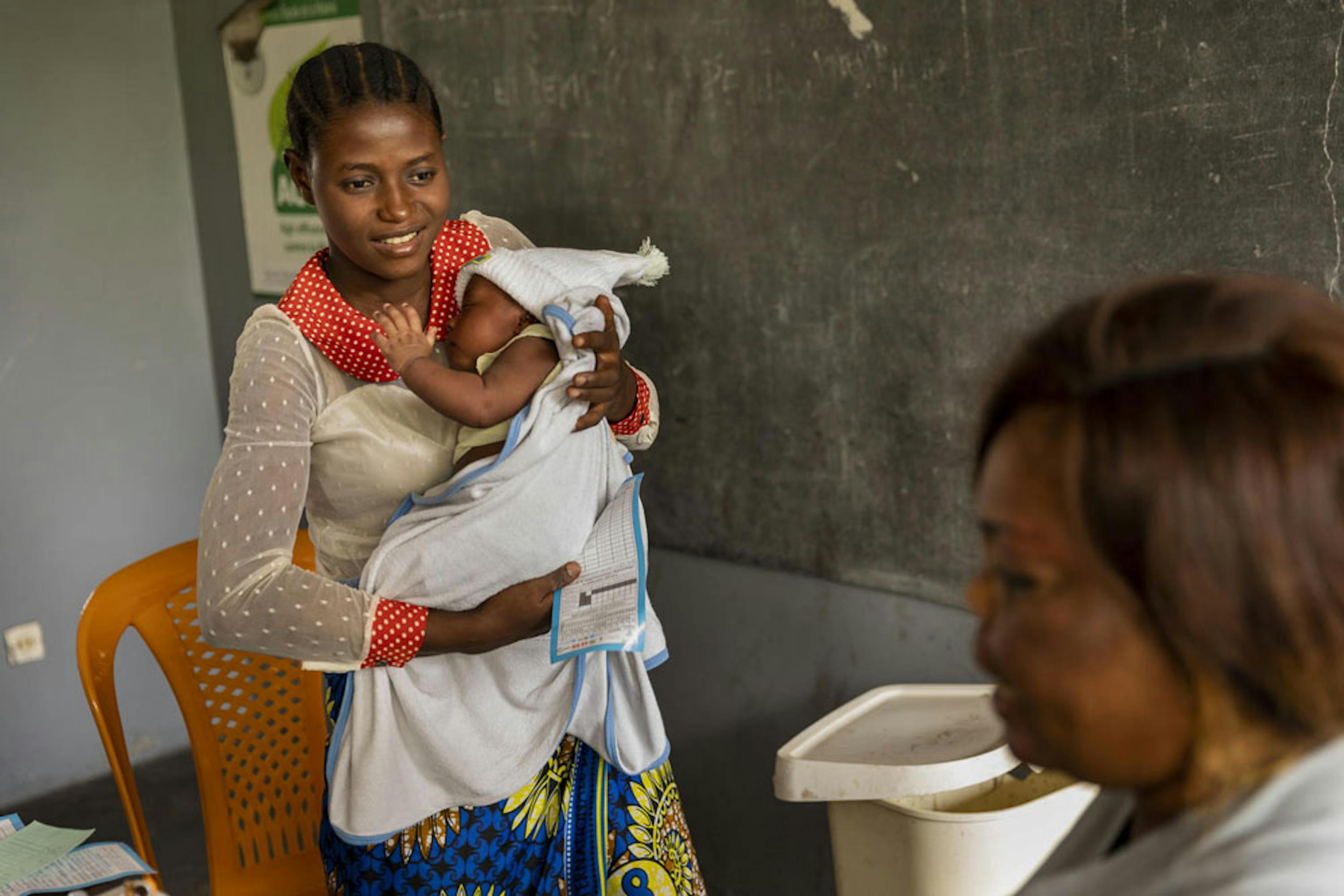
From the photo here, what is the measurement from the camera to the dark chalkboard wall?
6.26ft

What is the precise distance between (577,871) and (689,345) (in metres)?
1.22

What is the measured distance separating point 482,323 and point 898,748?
0.95 meters

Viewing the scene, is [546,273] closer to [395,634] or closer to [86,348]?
[395,634]

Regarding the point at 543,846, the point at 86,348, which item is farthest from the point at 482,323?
the point at 86,348

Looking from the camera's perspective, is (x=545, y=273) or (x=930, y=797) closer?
(x=545, y=273)

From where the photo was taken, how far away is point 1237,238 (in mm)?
1913

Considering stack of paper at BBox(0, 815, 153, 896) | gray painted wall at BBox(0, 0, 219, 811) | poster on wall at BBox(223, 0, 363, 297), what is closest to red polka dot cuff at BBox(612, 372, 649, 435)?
stack of paper at BBox(0, 815, 153, 896)

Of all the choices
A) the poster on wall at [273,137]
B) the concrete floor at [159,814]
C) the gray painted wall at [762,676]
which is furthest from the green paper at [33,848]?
the poster on wall at [273,137]

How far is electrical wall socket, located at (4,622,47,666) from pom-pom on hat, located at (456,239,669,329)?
2.80 metres

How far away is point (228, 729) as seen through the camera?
2.25m

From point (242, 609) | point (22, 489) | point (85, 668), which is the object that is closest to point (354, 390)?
point (242, 609)

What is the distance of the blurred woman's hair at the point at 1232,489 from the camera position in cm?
64

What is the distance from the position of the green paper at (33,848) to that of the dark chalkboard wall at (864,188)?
1.39 m

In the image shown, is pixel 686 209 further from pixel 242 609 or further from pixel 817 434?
pixel 242 609
